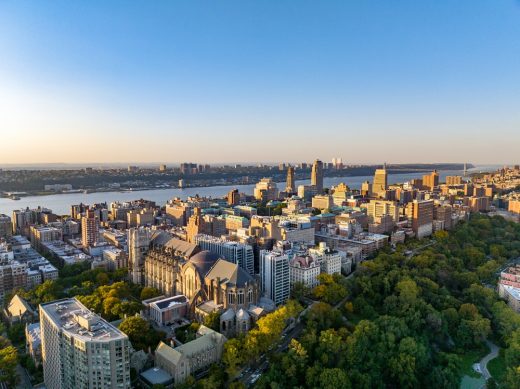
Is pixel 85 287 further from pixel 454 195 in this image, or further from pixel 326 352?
pixel 454 195

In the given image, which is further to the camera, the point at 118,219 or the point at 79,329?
the point at 118,219

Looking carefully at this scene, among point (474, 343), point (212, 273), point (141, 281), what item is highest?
point (212, 273)

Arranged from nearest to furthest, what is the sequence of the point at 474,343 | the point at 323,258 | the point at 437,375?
the point at 437,375 → the point at 474,343 → the point at 323,258

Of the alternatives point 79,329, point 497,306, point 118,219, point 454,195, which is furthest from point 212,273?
point 454,195

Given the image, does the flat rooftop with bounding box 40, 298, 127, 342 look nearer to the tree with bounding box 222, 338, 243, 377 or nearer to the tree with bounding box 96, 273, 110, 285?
the tree with bounding box 222, 338, 243, 377

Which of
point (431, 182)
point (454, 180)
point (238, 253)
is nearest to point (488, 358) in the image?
point (238, 253)

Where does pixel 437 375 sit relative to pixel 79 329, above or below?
below

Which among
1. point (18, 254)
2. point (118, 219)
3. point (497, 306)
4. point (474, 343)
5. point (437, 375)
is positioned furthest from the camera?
point (118, 219)

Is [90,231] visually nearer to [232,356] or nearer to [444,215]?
[232,356]
